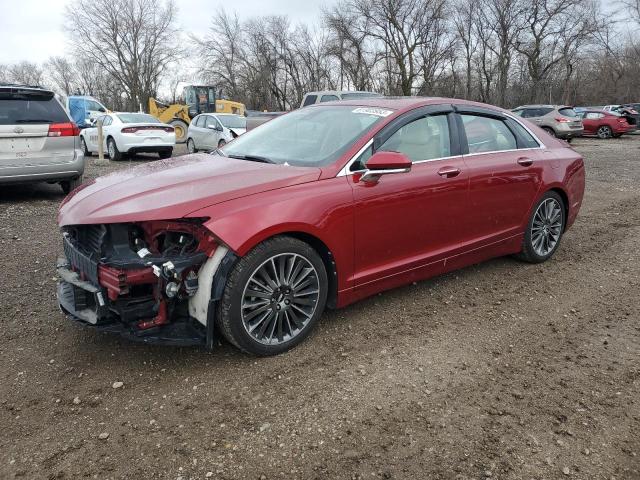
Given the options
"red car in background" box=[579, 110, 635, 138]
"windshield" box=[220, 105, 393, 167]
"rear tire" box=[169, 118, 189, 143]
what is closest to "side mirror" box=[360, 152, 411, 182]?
"windshield" box=[220, 105, 393, 167]

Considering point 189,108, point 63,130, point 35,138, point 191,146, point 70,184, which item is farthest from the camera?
point 189,108

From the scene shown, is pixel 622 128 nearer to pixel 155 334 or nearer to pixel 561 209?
pixel 561 209

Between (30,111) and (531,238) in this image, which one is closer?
(531,238)

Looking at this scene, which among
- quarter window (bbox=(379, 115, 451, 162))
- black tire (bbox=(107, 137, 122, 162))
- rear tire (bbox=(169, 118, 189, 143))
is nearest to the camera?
quarter window (bbox=(379, 115, 451, 162))

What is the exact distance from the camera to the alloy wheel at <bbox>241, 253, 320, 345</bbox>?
3002 millimetres

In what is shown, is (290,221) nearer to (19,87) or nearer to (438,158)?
(438,158)

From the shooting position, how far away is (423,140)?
388cm

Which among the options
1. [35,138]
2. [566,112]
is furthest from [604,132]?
[35,138]

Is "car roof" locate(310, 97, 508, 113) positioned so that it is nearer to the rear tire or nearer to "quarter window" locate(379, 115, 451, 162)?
"quarter window" locate(379, 115, 451, 162)

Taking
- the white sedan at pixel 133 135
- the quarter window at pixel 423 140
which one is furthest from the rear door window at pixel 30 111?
the white sedan at pixel 133 135

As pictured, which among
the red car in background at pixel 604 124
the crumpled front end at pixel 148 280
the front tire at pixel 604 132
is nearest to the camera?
the crumpled front end at pixel 148 280

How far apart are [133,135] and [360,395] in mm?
12493

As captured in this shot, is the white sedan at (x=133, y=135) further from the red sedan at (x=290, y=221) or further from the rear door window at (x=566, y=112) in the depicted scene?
the rear door window at (x=566, y=112)

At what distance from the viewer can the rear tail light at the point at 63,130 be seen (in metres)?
7.19
